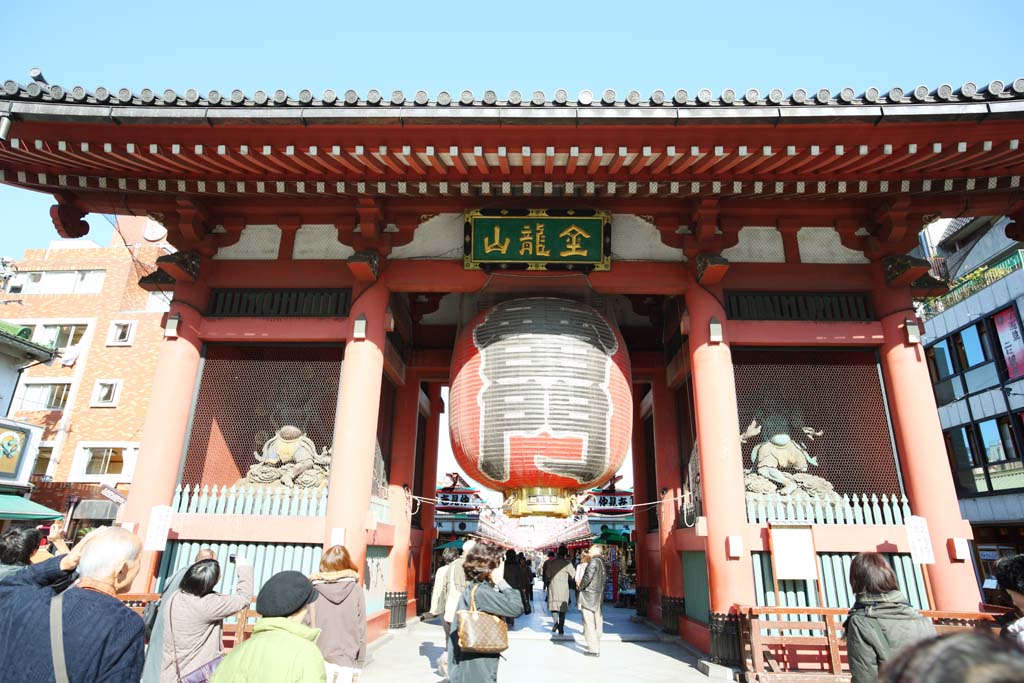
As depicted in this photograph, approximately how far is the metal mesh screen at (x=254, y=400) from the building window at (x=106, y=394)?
19027 mm

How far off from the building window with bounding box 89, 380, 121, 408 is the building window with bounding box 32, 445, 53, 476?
7.18 ft

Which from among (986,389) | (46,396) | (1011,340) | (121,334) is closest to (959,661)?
(1011,340)

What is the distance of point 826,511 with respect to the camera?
24.4 feet

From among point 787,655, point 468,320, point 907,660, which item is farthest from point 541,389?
point 907,660

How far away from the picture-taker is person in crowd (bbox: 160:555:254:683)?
11.0 ft

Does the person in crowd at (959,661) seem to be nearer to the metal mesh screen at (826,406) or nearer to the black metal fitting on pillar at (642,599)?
the metal mesh screen at (826,406)

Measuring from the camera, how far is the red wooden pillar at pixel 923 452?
694cm

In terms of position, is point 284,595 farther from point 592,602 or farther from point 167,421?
point 592,602

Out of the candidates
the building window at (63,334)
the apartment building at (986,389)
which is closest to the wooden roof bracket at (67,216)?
the building window at (63,334)

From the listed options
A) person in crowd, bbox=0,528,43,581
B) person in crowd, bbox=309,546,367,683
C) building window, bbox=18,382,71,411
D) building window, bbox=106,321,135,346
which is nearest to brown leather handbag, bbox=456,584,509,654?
person in crowd, bbox=309,546,367,683

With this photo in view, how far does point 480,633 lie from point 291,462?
5.34 m

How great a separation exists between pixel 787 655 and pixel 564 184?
6.34 metres

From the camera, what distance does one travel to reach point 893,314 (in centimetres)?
Answer: 811

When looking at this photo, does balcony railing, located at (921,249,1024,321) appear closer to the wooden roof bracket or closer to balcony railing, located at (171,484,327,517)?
balcony railing, located at (171,484,327,517)
